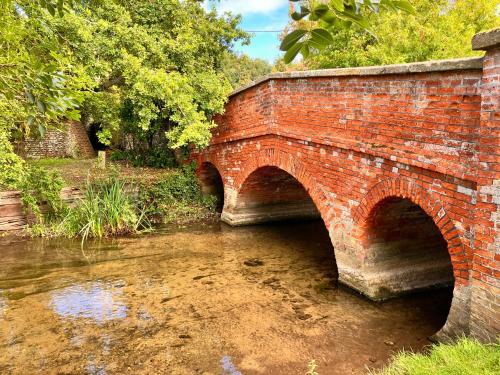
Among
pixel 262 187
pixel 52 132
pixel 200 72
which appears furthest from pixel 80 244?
pixel 52 132

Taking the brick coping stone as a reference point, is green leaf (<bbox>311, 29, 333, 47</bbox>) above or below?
below

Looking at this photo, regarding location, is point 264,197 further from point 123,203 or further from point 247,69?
point 247,69

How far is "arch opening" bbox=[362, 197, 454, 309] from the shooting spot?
668cm

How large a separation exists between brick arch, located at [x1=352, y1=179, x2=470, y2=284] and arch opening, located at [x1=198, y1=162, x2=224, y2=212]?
273 inches

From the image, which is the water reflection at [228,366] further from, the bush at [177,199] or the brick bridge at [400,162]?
the bush at [177,199]

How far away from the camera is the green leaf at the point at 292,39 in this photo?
60.2 inches

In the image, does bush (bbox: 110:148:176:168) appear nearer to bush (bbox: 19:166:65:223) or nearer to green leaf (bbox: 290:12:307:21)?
bush (bbox: 19:166:65:223)

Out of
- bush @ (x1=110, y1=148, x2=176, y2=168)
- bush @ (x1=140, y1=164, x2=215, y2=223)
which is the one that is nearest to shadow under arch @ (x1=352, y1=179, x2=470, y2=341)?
bush @ (x1=140, y1=164, x2=215, y2=223)

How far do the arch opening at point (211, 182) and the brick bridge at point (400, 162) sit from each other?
2706 millimetres

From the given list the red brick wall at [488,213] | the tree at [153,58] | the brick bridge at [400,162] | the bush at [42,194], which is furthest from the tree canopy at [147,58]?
the red brick wall at [488,213]

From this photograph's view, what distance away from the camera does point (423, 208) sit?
216 inches

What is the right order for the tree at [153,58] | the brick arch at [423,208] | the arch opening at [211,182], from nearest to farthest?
the brick arch at [423,208] → the tree at [153,58] → the arch opening at [211,182]

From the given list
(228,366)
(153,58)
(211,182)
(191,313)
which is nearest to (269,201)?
(211,182)

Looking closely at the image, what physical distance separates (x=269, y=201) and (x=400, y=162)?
21.2 feet
